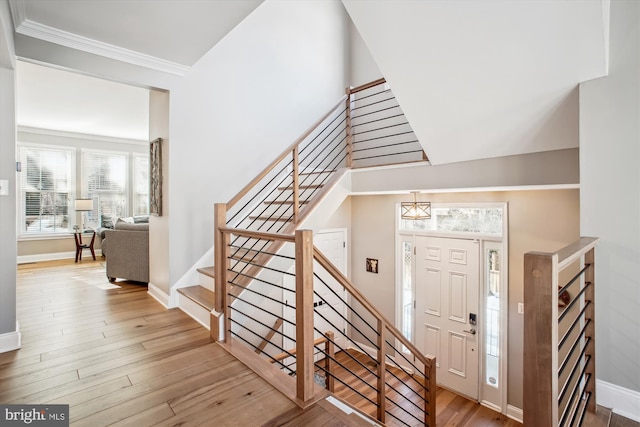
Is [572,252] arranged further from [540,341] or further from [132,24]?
[132,24]

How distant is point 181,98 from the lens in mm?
→ 3363

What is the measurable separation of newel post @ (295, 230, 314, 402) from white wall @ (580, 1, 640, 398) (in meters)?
1.63

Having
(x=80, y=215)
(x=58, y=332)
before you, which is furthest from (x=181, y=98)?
(x=80, y=215)

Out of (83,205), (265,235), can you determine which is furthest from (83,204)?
(265,235)

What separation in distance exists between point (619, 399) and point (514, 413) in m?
2.57

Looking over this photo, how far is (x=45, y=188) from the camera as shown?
649cm

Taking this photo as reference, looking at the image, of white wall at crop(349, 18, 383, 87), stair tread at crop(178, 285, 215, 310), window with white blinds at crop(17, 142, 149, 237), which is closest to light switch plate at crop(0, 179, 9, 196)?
stair tread at crop(178, 285, 215, 310)

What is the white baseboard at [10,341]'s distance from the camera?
2.29m

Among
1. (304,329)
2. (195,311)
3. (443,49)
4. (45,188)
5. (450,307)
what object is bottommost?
(450,307)

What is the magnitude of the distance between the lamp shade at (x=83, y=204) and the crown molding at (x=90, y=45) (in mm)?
4747

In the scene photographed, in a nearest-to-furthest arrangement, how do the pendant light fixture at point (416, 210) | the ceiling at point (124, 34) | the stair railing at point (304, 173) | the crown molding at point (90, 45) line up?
the ceiling at point (124, 34), the crown molding at point (90, 45), the stair railing at point (304, 173), the pendant light fixture at point (416, 210)

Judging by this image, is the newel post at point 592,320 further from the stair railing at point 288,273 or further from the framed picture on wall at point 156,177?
the framed picture on wall at point 156,177

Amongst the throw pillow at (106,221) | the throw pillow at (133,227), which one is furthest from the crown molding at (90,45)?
the throw pillow at (106,221)

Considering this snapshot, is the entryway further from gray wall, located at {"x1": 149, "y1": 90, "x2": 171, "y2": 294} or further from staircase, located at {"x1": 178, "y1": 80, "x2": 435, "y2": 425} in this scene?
gray wall, located at {"x1": 149, "y1": 90, "x2": 171, "y2": 294}
